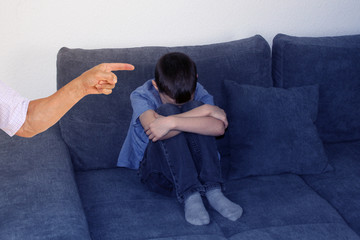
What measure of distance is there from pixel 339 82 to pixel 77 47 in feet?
4.66

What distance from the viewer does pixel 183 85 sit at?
177 cm

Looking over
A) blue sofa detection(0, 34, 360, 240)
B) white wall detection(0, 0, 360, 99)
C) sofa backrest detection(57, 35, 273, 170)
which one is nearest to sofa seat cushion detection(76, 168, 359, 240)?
blue sofa detection(0, 34, 360, 240)

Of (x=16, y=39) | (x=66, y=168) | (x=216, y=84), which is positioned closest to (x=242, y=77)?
(x=216, y=84)

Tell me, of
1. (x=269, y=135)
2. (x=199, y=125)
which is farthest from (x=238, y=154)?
(x=199, y=125)

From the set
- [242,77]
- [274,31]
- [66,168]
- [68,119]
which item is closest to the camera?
[66,168]

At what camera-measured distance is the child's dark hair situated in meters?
1.77

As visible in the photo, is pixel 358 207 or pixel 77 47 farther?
pixel 77 47

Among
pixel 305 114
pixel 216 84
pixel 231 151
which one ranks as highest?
pixel 216 84

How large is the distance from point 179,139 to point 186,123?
0.24ft

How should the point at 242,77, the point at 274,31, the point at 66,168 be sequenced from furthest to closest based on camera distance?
the point at 274,31 < the point at 242,77 < the point at 66,168

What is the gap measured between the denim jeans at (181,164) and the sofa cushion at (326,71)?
2.07 feet

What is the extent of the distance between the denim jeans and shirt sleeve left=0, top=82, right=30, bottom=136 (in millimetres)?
613

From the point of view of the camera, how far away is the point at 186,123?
1704mm

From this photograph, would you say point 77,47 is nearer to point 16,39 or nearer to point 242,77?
point 16,39
